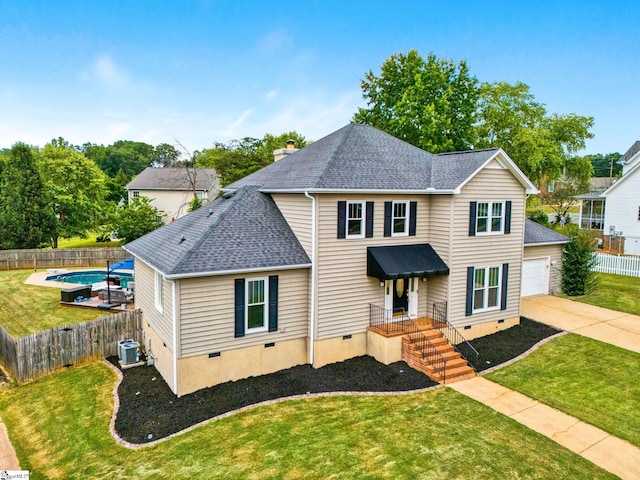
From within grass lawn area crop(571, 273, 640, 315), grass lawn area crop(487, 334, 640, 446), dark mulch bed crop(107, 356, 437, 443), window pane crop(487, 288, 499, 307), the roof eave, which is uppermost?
the roof eave

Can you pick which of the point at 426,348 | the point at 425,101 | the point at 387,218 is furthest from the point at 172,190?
the point at 426,348

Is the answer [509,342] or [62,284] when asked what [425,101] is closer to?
[509,342]

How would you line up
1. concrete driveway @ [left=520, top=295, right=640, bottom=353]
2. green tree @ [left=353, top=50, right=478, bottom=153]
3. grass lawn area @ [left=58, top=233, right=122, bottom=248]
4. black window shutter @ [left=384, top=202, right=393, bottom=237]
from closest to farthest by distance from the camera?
black window shutter @ [left=384, top=202, right=393, bottom=237] → concrete driveway @ [left=520, top=295, right=640, bottom=353] → green tree @ [left=353, top=50, right=478, bottom=153] → grass lawn area @ [left=58, top=233, right=122, bottom=248]

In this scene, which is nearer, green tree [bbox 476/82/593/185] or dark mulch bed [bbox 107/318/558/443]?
dark mulch bed [bbox 107/318/558/443]

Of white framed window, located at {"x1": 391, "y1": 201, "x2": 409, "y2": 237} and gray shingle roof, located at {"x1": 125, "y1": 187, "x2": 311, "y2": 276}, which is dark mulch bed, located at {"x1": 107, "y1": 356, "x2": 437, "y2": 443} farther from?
white framed window, located at {"x1": 391, "y1": 201, "x2": 409, "y2": 237}

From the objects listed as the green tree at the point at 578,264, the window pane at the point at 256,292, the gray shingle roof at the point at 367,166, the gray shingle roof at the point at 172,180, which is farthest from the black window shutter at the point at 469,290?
the gray shingle roof at the point at 172,180

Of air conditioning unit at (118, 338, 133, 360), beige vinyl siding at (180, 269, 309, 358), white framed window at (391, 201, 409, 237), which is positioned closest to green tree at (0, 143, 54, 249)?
air conditioning unit at (118, 338, 133, 360)

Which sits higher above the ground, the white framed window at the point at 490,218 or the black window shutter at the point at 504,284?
the white framed window at the point at 490,218

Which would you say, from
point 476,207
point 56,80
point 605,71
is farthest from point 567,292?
point 56,80

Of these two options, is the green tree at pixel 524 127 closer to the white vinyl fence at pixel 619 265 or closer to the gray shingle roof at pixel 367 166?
the white vinyl fence at pixel 619 265
